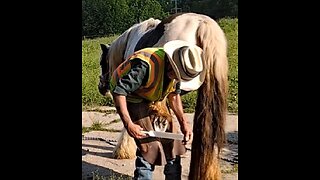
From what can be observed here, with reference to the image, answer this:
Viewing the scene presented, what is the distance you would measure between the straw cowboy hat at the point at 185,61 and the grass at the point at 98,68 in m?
0.44

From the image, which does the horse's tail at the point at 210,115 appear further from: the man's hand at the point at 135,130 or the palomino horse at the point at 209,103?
the man's hand at the point at 135,130

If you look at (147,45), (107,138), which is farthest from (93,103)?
(147,45)

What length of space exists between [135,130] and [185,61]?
33 cm

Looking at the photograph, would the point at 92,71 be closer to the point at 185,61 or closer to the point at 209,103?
the point at 209,103

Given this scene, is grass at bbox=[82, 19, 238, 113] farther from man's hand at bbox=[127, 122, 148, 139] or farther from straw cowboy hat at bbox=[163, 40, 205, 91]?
man's hand at bbox=[127, 122, 148, 139]

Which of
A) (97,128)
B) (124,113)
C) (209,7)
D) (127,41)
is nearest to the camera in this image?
(124,113)

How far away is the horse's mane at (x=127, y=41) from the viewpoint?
3004mm

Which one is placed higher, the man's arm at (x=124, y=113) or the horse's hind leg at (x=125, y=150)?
the man's arm at (x=124, y=113)

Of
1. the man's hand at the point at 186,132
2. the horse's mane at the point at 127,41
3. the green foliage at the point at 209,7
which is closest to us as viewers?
the man's hand at the point at 186,132

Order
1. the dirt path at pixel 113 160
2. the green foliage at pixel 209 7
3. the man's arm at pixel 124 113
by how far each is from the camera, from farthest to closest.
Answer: the dirt path at pixel 113 160 < the green foliage at pixel 209 7 < the man's arm at pixel 124 113

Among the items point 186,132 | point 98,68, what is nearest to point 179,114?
point 186,132

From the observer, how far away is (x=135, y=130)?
200 centimetres

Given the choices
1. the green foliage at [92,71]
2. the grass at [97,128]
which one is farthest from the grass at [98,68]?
the grass at [97,128]
